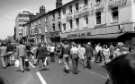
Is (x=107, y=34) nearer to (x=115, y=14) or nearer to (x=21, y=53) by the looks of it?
(x=115, y=14)

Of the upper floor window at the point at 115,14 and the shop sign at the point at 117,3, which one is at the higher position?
the shop sign at the point at 117,3

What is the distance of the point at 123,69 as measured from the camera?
5.28 ft

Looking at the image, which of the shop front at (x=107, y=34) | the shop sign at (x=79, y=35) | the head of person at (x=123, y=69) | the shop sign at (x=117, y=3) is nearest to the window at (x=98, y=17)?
the shop front at (x=107, y=34)

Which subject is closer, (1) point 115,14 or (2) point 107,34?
(1) point 115,14

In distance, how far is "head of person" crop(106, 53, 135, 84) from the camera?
157 cm

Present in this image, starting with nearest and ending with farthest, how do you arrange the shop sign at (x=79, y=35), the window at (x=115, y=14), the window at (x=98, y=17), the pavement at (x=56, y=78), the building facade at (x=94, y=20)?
the pavement at (x=56, y=78), the building facade at (x=94, y=20), the window at (x=115, y=14), the window at (x=98, y=17), the shop sign at (x=79, y=35)

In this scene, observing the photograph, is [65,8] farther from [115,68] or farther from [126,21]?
[115,68]

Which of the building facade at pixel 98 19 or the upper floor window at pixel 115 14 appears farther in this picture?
the upper floor window at pixel 115 14

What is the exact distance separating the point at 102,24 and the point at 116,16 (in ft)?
8.10

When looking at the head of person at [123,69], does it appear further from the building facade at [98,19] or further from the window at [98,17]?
the window at [98,17]

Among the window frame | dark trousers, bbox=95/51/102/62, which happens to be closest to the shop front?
the window frame

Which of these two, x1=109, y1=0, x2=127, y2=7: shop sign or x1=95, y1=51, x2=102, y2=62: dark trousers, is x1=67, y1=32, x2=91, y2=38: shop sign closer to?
x1=109, y1=0, x2=127, y2=7: shop sign

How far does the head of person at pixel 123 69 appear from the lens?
1.57m

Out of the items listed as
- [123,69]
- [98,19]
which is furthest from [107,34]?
[123,69]
